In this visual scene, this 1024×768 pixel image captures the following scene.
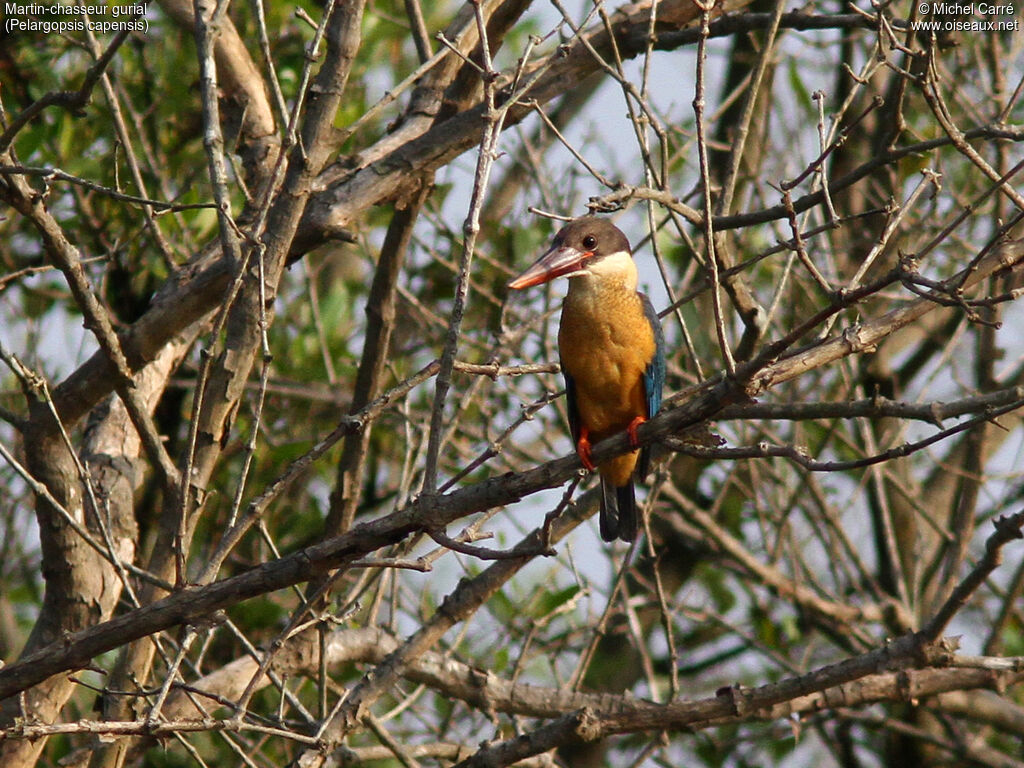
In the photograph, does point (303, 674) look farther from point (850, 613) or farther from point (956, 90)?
point (956, 90)

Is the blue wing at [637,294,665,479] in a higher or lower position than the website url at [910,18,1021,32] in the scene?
lower

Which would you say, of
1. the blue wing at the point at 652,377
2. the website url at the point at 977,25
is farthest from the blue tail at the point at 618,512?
the website url at the point at 977,25

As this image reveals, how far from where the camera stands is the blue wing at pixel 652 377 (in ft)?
12.6

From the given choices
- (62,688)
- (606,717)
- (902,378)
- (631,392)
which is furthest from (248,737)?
(902,378)

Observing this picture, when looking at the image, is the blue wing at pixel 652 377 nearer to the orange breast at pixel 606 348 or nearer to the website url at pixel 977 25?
the orange breast at pixel 606 348

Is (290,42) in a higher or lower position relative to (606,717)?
higher

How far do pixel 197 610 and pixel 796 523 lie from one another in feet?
17.7

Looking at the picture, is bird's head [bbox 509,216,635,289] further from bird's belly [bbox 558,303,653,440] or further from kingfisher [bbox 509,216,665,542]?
bird's belly [bbox 558,303,653,440]

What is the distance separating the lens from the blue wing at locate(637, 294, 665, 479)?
3.85 m

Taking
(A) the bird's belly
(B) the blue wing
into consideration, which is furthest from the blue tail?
(A) the bird's belly

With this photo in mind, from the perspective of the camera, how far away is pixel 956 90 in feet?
18.6

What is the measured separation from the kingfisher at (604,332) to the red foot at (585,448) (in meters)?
0.02

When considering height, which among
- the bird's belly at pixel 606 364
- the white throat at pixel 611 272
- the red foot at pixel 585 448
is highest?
the white throat at pixel 611 272

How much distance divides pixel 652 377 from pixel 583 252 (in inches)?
18.4
